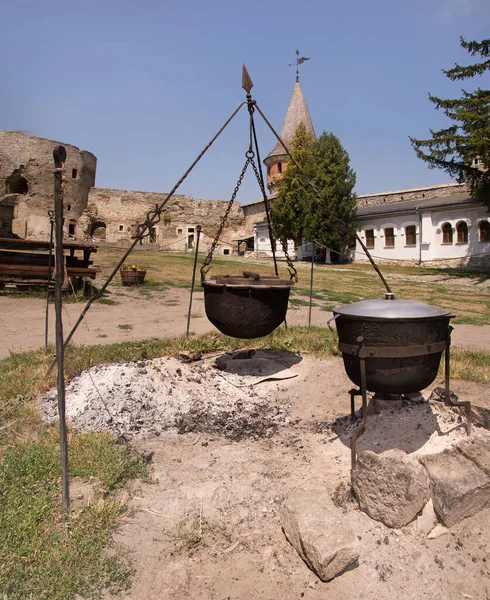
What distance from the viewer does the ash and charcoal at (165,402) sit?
3.56 metres

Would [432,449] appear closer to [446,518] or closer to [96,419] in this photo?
[446,518]

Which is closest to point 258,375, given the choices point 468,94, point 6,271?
point 6,271

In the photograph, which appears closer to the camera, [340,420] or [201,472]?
[201,472]

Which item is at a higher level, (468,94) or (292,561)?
(468,94)

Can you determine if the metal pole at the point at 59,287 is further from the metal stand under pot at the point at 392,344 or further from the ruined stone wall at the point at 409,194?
the ruined stone wall at the point at 409,194

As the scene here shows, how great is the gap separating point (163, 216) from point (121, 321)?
27.3 metres

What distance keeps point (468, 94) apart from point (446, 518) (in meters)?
20.4

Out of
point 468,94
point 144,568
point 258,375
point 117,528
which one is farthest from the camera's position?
point 468,94

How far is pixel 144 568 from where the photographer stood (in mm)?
2029

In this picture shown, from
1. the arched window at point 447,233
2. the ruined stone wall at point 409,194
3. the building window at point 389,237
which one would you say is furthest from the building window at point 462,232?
the ruined stone wall at point 409,194

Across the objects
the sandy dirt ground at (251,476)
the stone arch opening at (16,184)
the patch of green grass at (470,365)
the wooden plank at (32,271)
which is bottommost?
the sandy dirt ground at (251,476)

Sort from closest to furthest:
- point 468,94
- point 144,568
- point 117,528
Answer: point 144,568 < point 117,528 < point 468,94

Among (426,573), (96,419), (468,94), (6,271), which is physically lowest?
(426,573)

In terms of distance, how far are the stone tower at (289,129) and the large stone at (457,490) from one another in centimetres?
3312
